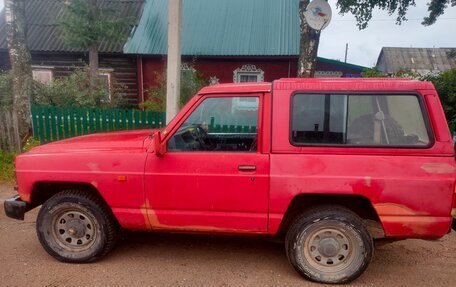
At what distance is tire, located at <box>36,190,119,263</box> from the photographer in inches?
138

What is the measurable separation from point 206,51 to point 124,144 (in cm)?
1009

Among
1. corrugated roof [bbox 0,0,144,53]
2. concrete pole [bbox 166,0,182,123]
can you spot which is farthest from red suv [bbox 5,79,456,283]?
corrugated roof [bbox 0,0,144,53]

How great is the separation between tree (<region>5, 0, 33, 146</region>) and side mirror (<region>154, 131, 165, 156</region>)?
18.4ft

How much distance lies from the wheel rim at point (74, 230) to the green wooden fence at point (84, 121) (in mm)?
3824

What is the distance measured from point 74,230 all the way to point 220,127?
1.80 meters

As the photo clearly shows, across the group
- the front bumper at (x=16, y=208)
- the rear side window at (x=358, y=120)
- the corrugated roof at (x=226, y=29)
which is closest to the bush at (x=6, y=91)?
the corrugated roof at (x=226, y=29)

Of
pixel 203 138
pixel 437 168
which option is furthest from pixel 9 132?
pixel 437 168

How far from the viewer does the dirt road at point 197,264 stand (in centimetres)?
331

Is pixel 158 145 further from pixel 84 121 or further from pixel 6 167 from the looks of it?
pixel 6 167

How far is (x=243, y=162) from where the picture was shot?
3.18 meters

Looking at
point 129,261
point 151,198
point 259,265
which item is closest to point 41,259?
point 129,261

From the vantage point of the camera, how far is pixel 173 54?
581 centimetres

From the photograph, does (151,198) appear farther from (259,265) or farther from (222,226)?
(259,265)

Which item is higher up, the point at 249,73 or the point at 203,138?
the point at 249,73
